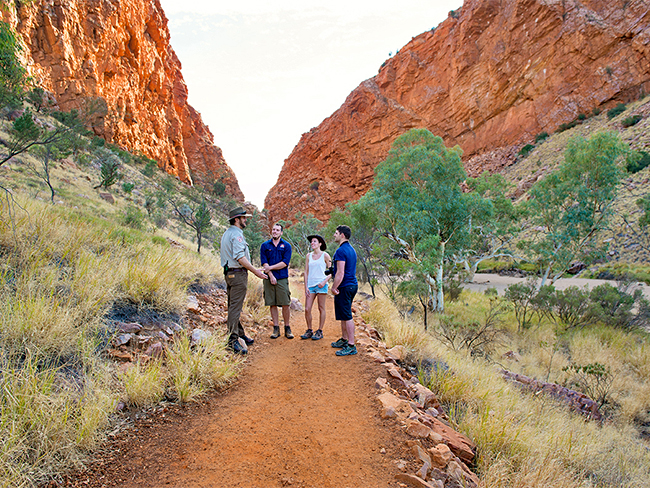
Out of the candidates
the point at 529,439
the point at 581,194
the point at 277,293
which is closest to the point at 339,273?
the point at 277,293

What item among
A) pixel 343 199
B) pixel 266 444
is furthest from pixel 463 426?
pixel 343 199

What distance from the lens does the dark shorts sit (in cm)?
470

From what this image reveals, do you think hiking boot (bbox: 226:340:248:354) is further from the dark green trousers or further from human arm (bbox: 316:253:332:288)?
human arm (bbox: 316:253:332:288)

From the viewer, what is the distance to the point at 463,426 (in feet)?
10.5

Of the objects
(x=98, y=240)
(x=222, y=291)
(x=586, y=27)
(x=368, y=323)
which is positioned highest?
(x=586, y=27)

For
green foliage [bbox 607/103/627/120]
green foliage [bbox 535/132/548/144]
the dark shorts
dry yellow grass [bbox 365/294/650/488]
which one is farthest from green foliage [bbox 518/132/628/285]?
green foliage [bbox 535/132/548/144]

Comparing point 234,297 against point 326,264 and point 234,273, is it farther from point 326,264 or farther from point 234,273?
point 326,264

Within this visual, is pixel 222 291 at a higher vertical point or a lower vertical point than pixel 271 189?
lower

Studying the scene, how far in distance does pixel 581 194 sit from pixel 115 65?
53713 mm

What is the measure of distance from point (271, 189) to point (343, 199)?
982 inches

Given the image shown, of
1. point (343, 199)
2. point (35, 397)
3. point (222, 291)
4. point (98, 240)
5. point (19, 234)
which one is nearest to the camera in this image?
point (35, 397)

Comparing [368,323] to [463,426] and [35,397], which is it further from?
[35,397]

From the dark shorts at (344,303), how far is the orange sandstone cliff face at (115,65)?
27893 millimetres

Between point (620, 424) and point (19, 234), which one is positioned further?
point (620, 424)
